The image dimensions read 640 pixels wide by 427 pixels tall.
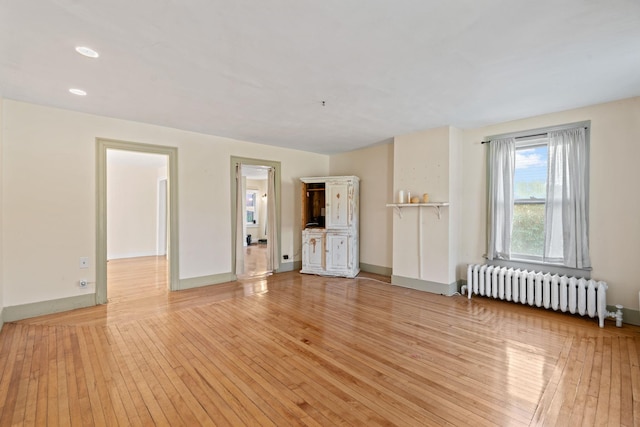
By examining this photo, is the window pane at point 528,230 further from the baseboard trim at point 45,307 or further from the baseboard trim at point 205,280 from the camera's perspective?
the baseboard trim at point 45,307

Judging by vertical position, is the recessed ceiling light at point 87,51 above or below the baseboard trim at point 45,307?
above

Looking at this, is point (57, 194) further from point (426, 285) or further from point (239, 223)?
point (426, 285)

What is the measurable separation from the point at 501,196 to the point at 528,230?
0.62 metres

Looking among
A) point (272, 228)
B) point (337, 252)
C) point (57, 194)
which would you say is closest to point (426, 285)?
point (337, 252)

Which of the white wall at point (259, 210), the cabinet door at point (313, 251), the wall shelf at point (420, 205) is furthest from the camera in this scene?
the white wall at point (259, 210)

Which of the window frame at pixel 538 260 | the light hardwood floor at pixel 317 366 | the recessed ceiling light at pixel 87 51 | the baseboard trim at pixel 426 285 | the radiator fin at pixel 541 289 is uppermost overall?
the recessed ceiling light at pixel 87 51

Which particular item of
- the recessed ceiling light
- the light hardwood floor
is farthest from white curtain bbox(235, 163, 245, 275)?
the recessed ceiling light

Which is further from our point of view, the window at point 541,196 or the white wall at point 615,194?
the window at point 541,196

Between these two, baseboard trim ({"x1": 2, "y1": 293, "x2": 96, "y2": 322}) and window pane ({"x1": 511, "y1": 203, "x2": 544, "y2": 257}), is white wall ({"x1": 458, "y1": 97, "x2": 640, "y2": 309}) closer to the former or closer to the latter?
window pane ({"x1": 511, "y1": 203, "x2": 544, "y2": 257})

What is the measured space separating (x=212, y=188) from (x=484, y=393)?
473cm

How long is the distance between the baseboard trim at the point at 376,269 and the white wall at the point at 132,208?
5.92 m

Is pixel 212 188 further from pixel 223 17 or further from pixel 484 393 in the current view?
pixel 484 393

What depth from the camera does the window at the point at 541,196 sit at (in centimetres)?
367

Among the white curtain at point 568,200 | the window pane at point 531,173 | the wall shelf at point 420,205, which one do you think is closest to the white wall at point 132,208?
the wall shelf at point 420,205
